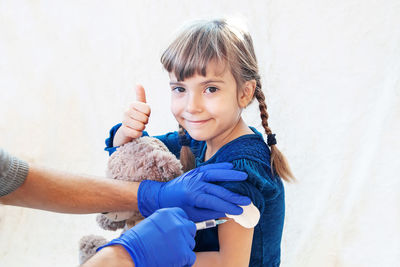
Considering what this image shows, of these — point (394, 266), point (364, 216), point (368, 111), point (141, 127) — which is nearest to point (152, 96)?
point (141, 127)

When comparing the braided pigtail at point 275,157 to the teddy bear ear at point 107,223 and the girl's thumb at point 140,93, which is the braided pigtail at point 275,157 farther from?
the teddy bear ear at point 107,223

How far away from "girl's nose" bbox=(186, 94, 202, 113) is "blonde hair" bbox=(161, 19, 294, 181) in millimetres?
56

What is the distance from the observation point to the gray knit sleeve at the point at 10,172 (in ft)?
3.48

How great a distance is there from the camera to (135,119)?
111 centimetres

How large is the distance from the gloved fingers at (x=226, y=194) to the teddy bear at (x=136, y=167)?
0.11 m

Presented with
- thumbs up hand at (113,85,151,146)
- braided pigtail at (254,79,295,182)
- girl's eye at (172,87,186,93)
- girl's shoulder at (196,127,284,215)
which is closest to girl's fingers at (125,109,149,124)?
thumbs up hand at (113,85,151,146)

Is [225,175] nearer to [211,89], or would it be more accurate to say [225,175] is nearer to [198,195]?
[198,195]

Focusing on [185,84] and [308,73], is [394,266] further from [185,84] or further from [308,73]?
[185,84]

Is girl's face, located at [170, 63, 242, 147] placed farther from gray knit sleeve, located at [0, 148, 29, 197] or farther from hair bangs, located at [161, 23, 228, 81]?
gray knit sleeve, located at [0, 148, 29, 197]

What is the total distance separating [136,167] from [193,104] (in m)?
0.22

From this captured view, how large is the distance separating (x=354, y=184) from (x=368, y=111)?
29cm

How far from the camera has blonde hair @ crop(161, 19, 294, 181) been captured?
3.38ft

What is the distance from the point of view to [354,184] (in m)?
1.58

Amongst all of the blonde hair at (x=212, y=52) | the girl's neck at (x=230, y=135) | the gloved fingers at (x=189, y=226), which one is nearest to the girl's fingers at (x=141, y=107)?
the blonde hair at (x=212, y=52)
